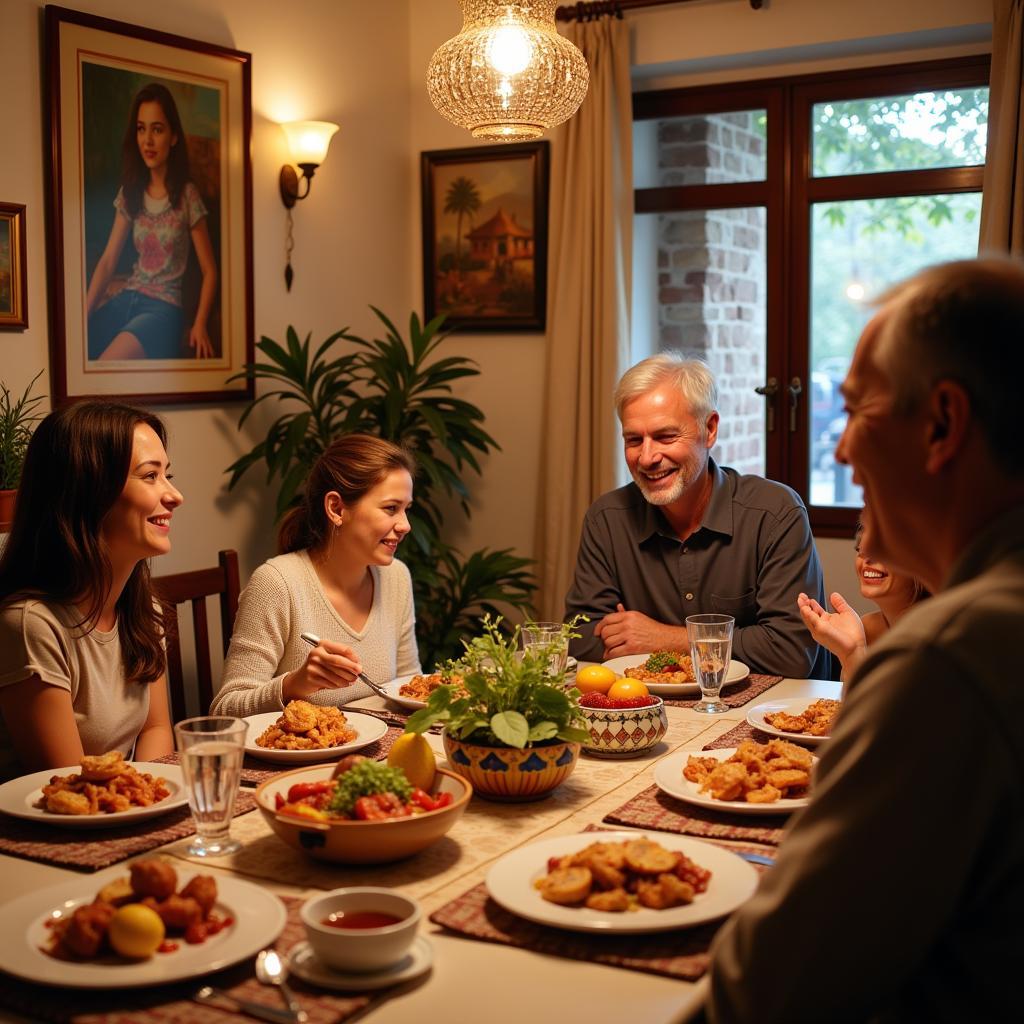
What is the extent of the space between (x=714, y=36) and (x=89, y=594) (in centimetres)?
317

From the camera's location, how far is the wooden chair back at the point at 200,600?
2671 mm

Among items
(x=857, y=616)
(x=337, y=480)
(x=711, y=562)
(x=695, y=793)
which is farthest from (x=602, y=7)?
(x=695, y=793)

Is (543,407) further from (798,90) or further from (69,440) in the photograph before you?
(69,440)

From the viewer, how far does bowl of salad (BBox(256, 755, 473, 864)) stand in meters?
1.45

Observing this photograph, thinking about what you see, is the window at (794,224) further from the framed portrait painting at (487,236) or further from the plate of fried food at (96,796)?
the plate of fried food at (96,796)

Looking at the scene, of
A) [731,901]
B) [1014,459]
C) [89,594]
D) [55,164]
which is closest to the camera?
[1014,459]

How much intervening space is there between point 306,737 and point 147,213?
2.29 metres

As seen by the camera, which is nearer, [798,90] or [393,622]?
[393,622]

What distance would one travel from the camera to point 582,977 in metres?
1.23

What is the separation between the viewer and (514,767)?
5.66 ft

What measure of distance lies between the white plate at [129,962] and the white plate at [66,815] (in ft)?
0.62

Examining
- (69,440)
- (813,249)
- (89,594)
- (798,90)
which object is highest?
(798,90)

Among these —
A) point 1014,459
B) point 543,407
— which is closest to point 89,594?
point 1014,459

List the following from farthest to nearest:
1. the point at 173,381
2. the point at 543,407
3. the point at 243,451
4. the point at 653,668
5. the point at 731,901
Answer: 1. the point at 543,407
2. the point at 243,451
3. the point at 173,381
4. the point at 653,668
5. the point at 731,901
